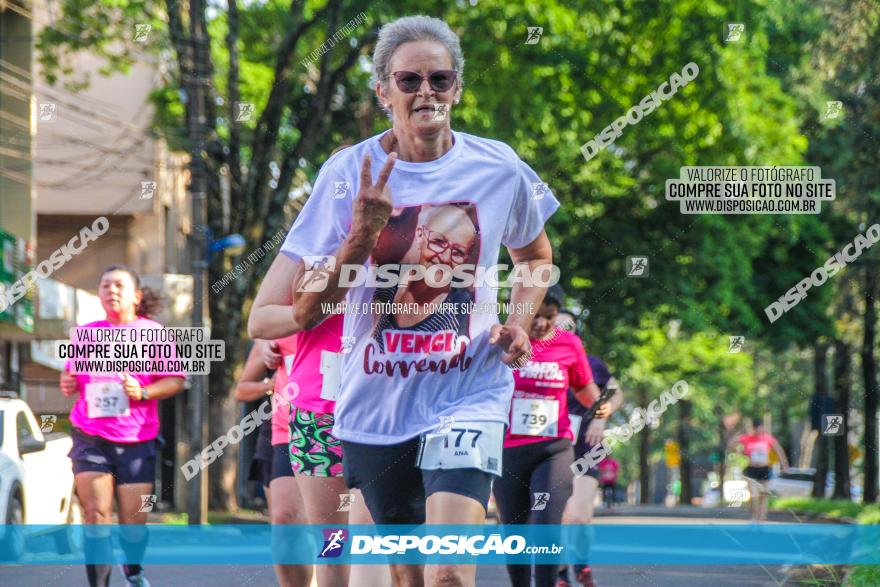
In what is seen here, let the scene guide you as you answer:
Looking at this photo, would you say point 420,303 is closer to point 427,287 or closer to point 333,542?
point 427,287

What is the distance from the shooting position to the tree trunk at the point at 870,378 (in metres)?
22.5

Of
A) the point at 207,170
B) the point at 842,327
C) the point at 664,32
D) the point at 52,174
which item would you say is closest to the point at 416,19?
the point at 207,170

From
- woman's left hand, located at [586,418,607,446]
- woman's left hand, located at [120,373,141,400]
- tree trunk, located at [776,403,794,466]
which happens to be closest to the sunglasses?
woman's left hand, located at [120,373,141,400]

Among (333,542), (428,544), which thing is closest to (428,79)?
(428,544)

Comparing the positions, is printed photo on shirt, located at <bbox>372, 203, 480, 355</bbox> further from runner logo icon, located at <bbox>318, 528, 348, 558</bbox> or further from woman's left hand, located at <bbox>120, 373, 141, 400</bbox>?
woman's left hand, located at <bbox>120, 373, 141, 400</bbox>

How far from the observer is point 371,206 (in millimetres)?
4609

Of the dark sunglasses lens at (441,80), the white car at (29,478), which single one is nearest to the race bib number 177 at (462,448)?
the dark sunglasses lens at (441,80)

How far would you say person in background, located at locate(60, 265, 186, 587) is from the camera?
8.62 m

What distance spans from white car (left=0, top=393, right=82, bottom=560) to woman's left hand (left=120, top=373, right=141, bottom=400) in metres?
3.96

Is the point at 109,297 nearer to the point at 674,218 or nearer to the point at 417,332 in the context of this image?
the point at 417,332

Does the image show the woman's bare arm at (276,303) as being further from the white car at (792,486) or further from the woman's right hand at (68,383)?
the white car at (792,486)

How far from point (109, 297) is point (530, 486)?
95.6 inches

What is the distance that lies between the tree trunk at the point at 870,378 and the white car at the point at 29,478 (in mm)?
11641

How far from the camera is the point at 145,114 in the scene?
109 feet
